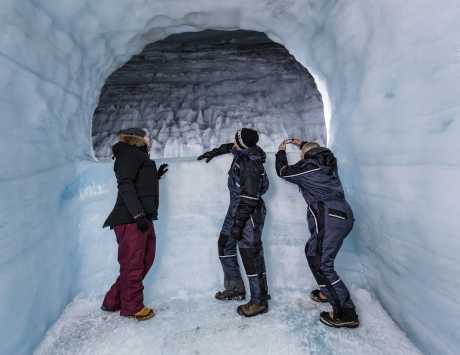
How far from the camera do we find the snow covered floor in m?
1.90

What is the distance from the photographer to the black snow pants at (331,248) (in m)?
2.10

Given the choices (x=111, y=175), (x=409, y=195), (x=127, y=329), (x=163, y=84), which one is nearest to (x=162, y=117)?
(x=163, y=84)

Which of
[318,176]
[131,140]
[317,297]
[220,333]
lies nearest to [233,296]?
[220,333]

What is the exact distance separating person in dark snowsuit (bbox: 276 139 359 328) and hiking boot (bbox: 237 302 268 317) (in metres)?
0.41

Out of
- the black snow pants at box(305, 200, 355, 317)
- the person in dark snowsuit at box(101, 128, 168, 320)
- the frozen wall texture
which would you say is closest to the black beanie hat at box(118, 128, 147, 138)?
the person in dark snowsuit at box(101, 128, 168, 320)

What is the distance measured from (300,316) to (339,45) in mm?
2219

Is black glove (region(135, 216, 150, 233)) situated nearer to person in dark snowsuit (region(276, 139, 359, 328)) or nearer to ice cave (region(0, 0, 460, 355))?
ice cave (region(0, 0, 460, 355))

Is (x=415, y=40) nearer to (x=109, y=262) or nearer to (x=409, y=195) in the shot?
(x=409, y=195)

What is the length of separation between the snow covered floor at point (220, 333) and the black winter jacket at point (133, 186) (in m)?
0.73

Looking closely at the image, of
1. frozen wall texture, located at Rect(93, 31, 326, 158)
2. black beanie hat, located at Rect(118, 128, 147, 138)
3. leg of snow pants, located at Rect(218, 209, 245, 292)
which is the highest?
frozen wall texture, located at Rect(93, 31, 326, 158)

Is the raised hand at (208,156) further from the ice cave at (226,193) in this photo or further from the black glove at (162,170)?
the black glove at (162,170)

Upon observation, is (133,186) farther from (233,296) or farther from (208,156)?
(233,296)

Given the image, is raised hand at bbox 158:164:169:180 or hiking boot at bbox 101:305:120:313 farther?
raised hand at bbox 158:164:169:180

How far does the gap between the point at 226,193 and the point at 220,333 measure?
1.22 meters
